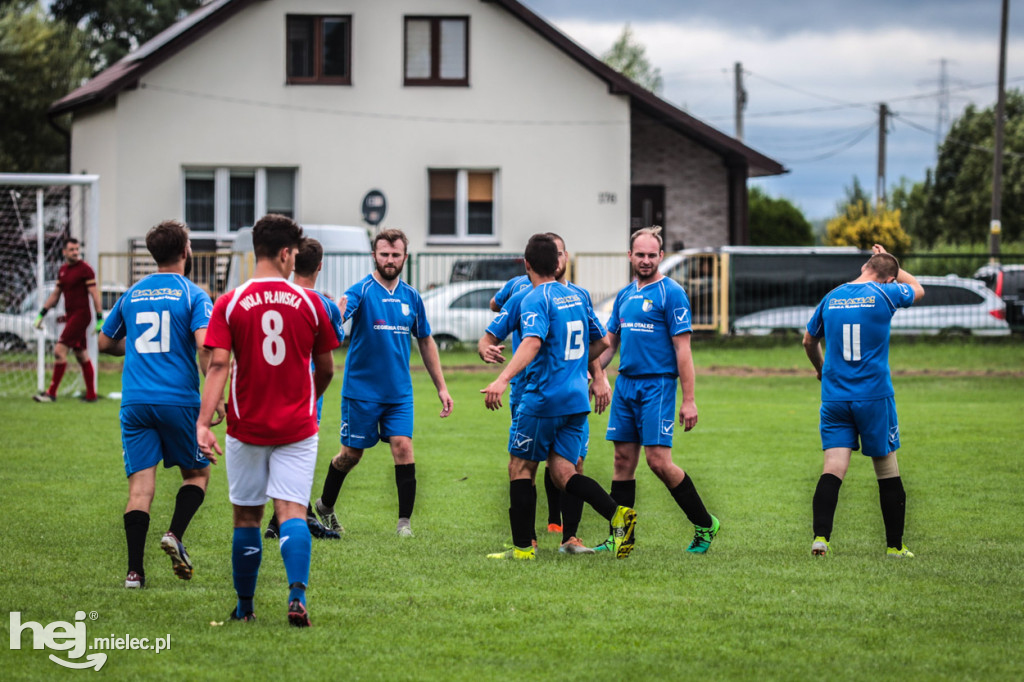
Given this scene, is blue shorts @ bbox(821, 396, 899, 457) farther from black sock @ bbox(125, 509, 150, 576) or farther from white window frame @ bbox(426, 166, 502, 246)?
white window frame @ bbox(426, 166, 502, 246)

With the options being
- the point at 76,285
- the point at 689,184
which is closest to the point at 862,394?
the point at 76,285

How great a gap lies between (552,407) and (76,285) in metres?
10.7

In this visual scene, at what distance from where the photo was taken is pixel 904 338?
2650 cm

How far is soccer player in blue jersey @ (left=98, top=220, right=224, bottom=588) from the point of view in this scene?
22.3ft

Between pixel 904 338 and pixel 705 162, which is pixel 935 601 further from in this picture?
pixel 705 162

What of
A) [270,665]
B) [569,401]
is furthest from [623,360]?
[270,665]

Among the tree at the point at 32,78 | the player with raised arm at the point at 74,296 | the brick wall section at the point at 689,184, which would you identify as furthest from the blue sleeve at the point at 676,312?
the tree at the point at 32,78

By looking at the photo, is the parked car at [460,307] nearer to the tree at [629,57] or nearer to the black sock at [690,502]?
the black sock at [690,502]

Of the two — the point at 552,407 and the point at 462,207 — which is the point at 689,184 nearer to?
the point at 462,207

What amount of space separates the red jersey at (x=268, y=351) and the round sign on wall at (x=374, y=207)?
74.4 feet

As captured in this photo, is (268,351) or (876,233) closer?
(268,351)

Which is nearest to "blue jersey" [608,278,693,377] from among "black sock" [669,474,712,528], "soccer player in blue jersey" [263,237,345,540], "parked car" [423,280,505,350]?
"black sock" [669,474,712,528]

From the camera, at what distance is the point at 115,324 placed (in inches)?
276

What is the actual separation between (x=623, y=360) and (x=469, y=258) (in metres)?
18.7
